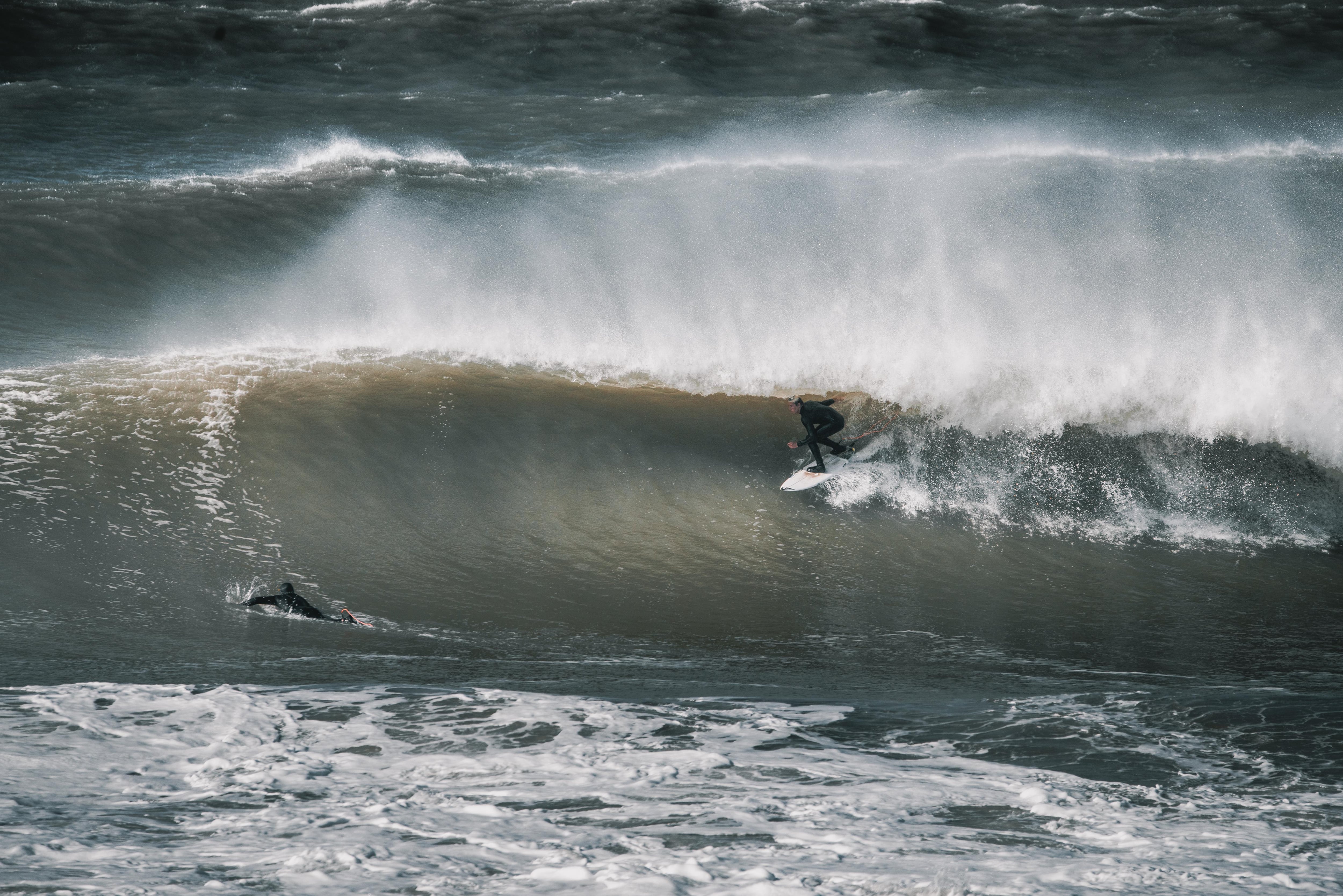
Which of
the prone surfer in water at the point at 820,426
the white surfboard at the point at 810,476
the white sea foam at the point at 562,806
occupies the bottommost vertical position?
the white sea foam at the point at 562,806

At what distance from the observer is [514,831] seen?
3.46 meters

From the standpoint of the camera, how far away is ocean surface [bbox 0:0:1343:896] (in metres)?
3.54

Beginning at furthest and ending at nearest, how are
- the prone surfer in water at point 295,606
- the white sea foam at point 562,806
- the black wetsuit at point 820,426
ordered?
the black wetsuit at point 820,426 < the prone surfer in water at point 295,606 < the white sea foam at point 562,806

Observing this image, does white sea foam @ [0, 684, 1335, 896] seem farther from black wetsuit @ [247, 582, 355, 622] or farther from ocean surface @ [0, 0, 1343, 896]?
black wetsuit @ [247, 582, 355, 622]

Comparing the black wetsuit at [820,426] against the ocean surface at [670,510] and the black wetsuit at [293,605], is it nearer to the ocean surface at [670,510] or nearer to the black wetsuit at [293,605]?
the ocean surface at [670,510]

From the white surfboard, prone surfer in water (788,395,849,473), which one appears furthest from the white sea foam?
prone surfer in water (788,395,849,473)

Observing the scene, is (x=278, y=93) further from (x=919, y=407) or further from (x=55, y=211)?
(x=919, y=407)

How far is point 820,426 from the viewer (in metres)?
8.20

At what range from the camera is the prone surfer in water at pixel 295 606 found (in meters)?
5.74

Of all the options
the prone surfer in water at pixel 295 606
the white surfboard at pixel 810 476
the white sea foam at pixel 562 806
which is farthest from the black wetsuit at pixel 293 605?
the white surfboard at pixel 810 476

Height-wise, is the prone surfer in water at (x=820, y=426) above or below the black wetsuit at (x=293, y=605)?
above

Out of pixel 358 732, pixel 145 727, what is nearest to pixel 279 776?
pixel 358 732

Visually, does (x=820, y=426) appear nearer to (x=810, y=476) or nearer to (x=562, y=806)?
(x=810, y=476)

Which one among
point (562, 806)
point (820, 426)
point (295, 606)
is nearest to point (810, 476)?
point (820, 426)
